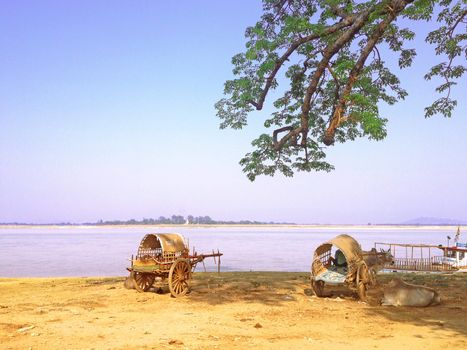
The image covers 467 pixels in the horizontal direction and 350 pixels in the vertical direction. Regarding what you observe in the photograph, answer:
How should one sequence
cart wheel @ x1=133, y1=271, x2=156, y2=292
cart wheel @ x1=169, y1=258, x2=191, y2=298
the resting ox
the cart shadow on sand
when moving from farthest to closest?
1. cart wheel @ x1=133, y1=271, x2=156, y2=292
2. cart wheel @ x1=169, y1=258, x2=191, y2=298
3. the resting ox
4. the cart shadow on sand

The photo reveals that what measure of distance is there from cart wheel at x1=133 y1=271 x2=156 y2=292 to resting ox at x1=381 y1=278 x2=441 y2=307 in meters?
7.64

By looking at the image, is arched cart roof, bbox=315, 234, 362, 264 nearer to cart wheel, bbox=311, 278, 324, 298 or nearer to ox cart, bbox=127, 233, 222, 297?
cart wheel, bbox=311, 278, 324, 298

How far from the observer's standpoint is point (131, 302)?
1361 centimetres

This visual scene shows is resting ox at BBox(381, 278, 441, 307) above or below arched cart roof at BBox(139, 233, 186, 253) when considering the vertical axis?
below

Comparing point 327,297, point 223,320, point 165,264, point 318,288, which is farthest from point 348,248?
point 165,264

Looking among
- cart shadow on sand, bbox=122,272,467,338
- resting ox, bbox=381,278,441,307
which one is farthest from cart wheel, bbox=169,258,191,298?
resting ox, bbox=381,278,441,307

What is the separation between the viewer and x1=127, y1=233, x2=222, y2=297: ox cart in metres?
14.5

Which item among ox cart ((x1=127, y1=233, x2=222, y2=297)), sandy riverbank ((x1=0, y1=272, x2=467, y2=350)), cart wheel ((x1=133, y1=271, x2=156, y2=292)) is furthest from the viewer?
cart wheel ((x1=133, y1=271, x2=156, y2=292))

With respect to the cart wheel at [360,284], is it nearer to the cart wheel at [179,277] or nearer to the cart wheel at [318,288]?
the cart wheel at [318,288]

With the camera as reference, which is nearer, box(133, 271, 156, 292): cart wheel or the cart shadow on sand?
the cart shadow on sand

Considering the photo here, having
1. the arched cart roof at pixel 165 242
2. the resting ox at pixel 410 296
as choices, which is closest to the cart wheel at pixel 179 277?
the arched cart roof at pixel 165 242

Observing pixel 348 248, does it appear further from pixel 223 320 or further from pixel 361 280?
pixel 223 320

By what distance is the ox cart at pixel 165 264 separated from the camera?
14547 mm

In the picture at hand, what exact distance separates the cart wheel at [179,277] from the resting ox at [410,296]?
613 cm
